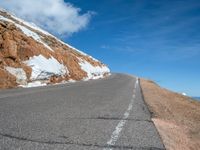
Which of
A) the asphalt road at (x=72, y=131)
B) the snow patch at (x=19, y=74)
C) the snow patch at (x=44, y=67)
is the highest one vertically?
the snow patch at (x=44, y=67)

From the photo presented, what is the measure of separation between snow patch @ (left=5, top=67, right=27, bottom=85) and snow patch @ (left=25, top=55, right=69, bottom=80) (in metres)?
1.22

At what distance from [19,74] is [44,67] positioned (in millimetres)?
5190

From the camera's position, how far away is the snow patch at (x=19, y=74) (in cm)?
2632

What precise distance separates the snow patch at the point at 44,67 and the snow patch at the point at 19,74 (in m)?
1.22

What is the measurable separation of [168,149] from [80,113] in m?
4.02

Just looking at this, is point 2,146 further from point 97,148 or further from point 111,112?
point 111,112

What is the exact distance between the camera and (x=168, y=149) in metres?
6.92

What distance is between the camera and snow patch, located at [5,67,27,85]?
26319 millimetres

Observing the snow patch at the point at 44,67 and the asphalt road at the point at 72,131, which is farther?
the snow patch at the point at 44,67

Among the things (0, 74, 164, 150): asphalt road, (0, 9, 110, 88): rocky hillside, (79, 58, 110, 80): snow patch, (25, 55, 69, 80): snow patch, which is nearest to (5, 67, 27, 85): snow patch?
(0, 9, 110, 88): rocky hillside

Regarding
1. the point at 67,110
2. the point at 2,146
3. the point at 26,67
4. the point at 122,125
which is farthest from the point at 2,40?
the point at 2,146

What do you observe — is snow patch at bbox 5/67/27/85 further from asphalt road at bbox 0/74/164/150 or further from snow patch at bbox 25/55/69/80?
asphalt road at bbox 0/74/164/150

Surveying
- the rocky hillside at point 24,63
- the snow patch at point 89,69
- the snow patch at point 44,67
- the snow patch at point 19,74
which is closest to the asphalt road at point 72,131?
the rocky hillside at point 24,63

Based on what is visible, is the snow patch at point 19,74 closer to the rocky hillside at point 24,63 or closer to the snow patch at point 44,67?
the rocky hillside at point 24,63
